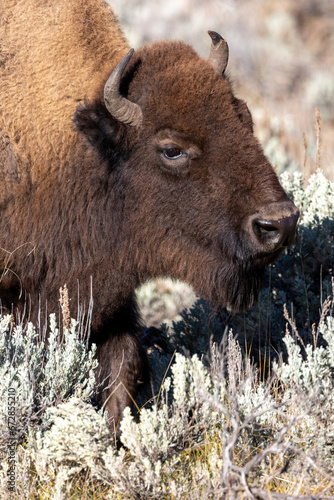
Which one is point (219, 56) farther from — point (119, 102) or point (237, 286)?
point (237, 286)

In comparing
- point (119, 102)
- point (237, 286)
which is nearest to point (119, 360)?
point (237, 286)

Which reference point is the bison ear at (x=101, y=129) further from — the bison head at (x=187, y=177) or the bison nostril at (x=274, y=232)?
the bison nostril at (x=274, y=232)

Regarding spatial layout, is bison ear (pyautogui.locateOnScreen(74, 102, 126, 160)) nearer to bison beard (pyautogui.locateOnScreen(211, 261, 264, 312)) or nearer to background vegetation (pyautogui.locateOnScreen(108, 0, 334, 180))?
bison beard (pyautogui.locateOnScreen(211, 261, 264, 312))

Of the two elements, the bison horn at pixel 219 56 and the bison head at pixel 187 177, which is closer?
the bison head at pixel 187 177

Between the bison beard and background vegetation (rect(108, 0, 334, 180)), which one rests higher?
background vegetation (rect(108, 0, 334, 180))

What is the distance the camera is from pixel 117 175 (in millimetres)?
3711

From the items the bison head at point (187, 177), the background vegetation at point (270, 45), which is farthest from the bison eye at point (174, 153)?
the background vegetation at point (270, 45)

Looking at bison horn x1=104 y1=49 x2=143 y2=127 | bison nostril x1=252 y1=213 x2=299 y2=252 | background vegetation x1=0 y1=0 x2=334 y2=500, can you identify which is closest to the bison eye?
bison horn x1=104 y1=49 x2=143 y2=127

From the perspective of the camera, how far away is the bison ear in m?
3.54

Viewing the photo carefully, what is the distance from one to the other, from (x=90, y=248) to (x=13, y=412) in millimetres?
1143

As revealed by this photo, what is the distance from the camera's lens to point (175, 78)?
3.58m

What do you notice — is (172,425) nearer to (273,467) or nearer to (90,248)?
(273,467)

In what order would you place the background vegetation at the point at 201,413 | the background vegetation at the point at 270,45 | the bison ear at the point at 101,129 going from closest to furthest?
1. the background vegetation at the point at 201,413
2. the bison ear at the point at 101,129
3. the background vegetation at the point at 270,45

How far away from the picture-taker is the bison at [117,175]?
3.48m
